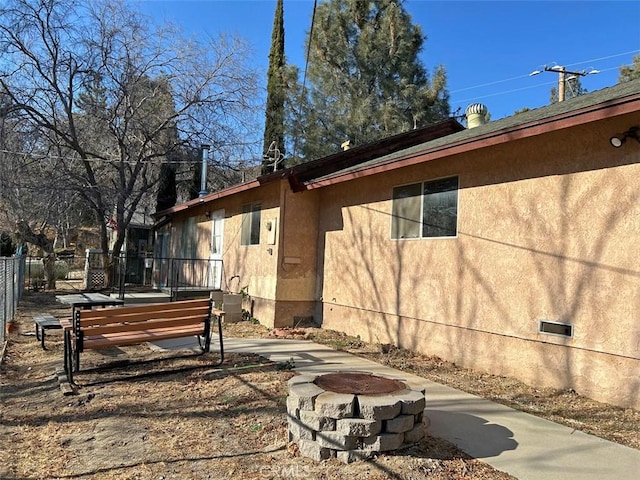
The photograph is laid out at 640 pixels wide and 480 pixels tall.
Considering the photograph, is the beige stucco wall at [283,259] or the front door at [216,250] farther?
the front door at [216,250]

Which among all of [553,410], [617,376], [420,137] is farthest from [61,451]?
[420,137]

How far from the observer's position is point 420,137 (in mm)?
11820

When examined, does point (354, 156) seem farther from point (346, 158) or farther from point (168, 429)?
point (168, 429)

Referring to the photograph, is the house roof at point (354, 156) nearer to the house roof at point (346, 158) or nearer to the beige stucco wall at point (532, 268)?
the house roof at point (346, 158)

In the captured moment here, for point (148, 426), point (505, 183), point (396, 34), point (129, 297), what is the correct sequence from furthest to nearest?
point (396, 34) → point (129, 297) → point (505, 183) → point (148, 426)

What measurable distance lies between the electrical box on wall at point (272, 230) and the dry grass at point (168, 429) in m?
3.62

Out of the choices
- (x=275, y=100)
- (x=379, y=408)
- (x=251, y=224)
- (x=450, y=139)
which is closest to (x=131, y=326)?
(x=379, y=408)

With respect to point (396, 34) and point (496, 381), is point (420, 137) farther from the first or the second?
point (396, 34)

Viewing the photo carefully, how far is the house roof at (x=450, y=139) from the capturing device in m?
4.95

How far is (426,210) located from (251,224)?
4972 mm

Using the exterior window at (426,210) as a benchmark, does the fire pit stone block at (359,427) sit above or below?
below

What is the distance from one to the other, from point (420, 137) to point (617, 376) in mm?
7891

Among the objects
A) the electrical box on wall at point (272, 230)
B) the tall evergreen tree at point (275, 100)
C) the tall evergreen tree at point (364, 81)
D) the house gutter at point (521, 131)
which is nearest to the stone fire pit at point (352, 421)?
the house gutter at point (521, 131)

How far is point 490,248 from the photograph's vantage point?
6410mm
